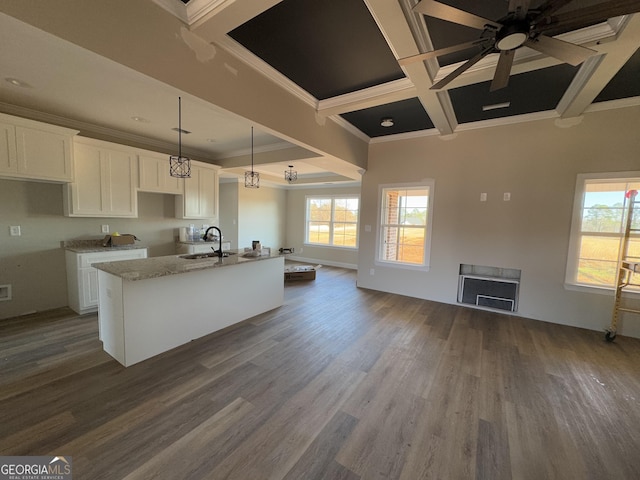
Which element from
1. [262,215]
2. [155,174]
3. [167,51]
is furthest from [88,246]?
[262,215]

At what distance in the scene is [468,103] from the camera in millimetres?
3383

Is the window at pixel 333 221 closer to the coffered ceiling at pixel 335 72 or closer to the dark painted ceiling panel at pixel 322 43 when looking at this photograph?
the coffered ceiling at pixel 335 72

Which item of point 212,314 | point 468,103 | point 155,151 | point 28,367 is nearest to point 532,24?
point 468,103

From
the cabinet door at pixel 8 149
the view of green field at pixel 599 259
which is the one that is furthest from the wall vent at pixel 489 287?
the cabinet door at pixel 8 149

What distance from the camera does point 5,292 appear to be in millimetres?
3293

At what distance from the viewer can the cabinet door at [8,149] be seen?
112 inches

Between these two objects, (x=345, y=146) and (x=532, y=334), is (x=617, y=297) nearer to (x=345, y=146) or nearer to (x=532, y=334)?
(x=532, y=334)

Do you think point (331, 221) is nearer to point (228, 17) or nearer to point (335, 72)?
point (335, 72)

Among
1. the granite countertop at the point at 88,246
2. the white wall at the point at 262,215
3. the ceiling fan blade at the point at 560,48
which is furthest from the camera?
the white wall at the point at 262,215

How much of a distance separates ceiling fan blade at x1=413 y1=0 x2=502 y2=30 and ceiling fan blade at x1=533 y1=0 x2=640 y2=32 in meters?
0.25

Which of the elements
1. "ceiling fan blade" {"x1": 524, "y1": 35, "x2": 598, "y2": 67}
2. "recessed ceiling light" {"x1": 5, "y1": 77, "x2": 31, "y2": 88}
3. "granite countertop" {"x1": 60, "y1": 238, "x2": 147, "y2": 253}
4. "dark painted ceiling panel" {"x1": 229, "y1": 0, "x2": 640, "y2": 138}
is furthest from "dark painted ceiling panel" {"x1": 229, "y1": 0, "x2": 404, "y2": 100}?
"granite countertop" {"x1": 60, "y1": 238, "x2": 147, "y2": 253}

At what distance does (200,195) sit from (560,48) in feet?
17.3

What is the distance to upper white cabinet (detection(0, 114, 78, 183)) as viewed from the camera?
288 centimetres

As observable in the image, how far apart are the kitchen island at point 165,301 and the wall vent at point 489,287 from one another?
339cm
